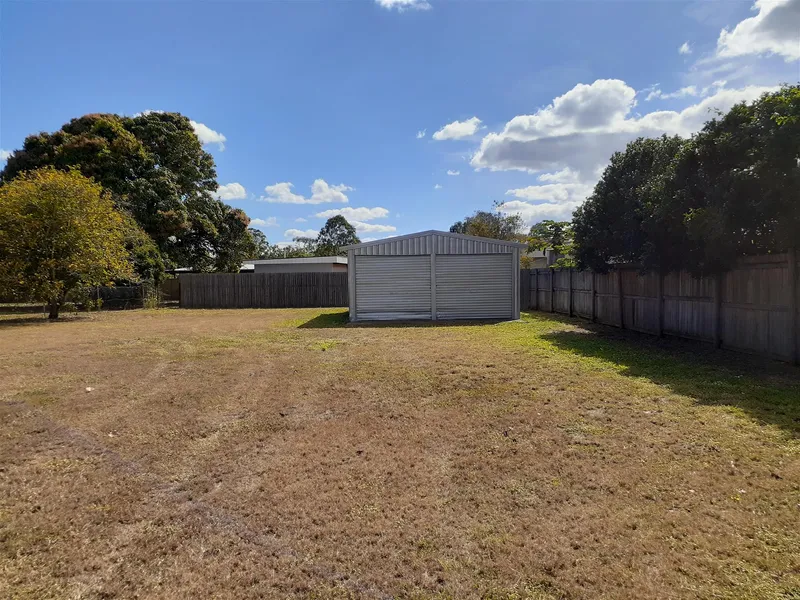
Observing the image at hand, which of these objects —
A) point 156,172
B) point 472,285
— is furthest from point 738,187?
point 156,172

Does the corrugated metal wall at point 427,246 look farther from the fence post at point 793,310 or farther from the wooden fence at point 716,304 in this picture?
the fence post at point 793,310

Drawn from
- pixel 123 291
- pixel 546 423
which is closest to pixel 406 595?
pixel 546 423

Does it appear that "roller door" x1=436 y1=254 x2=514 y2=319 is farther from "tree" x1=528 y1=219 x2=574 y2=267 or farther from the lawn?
the lawn

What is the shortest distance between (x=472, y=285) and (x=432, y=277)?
133cm

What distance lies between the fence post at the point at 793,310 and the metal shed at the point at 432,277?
27.1ft

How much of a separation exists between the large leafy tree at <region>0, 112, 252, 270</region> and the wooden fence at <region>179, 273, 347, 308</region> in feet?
8.51

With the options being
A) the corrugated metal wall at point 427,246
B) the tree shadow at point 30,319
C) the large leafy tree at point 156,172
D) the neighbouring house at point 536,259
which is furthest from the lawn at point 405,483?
the neighbouring house at point 536,259

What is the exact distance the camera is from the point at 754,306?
316 inches

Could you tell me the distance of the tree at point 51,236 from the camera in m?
16.0

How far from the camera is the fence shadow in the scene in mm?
5367

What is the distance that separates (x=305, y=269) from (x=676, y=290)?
26.0m

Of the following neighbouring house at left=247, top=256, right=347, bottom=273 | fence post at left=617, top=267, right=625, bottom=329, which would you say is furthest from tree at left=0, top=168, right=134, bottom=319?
fence post at left=617, top=267, right=625, bottom=329

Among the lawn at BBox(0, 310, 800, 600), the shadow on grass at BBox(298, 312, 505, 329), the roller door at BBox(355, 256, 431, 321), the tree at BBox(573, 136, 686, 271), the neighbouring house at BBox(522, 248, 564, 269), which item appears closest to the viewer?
the lawn at BBox(0, 310, 800, 600)

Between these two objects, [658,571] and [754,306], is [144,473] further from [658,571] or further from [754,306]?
[754,306]
